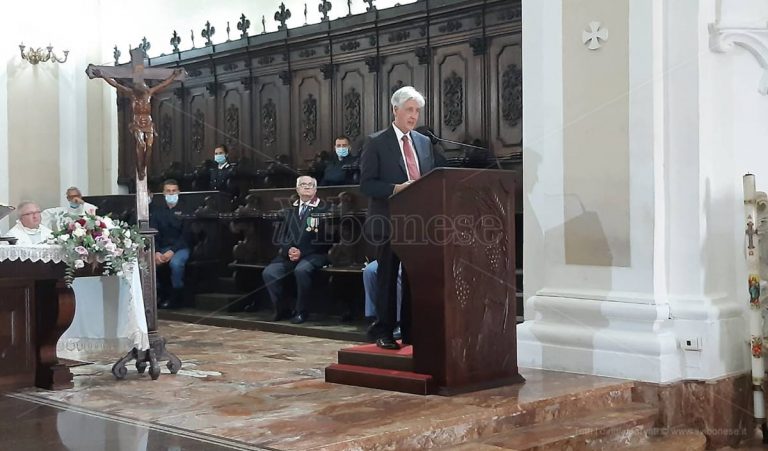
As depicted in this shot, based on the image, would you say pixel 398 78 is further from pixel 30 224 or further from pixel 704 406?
pixel 704 406

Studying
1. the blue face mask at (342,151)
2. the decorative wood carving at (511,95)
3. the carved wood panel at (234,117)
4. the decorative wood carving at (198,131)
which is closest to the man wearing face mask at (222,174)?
the carved wood panel at (234,117)

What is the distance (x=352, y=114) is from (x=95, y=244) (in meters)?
5.21

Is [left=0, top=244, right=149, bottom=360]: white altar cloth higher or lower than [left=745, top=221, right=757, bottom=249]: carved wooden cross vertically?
lower

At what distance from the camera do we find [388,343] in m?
5.24

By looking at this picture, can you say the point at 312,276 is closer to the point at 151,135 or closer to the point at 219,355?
the point at 219,355

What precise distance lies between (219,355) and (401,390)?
221 cm

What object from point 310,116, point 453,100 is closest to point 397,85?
point 453,100

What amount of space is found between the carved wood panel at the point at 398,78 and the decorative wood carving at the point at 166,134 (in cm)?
371

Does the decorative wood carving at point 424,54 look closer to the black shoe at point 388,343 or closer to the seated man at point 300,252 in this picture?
the seated man at point 300,252

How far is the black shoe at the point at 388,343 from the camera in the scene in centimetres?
524

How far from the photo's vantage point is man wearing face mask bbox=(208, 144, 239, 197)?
1086 cm

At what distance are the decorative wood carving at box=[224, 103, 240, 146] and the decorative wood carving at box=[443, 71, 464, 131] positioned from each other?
327 cm

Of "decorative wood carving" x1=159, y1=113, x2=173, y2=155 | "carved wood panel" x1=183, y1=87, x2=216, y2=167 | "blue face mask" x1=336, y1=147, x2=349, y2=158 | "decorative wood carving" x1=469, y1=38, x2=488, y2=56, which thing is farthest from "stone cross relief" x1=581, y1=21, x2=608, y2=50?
"decorative wood carving" x1=159, y1=113, x2=173, y2=155

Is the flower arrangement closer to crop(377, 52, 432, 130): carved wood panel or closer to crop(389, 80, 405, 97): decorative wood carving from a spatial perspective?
crop(377, 52, 432, 130): carved wood panel
